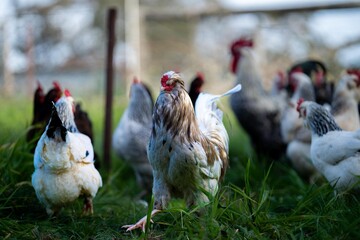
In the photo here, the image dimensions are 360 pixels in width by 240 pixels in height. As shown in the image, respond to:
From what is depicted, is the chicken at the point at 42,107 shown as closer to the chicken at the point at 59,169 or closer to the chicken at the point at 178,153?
the chicken at the point at 59,169

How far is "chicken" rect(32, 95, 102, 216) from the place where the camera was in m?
2.92

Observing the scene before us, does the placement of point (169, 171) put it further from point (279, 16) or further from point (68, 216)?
point (279, 16)

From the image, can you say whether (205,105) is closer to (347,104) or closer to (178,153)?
(178,153)

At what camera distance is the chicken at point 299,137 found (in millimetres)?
4430

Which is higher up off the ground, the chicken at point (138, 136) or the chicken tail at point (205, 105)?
the chicken tail at point (205, 105)

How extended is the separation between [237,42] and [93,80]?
20.5 feet

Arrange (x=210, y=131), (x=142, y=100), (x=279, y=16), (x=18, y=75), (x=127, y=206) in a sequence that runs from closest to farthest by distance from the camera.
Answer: (x=210, y=131), (x=127, y=206), (x=142, y=100), (x=279, y=16), (x=18, y=75)

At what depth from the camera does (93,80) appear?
11422 mm

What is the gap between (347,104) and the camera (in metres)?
4.28

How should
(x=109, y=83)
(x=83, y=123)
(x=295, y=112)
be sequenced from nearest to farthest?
(x=83, y=123)
(x=295, y=112)
(x=109, y=83)

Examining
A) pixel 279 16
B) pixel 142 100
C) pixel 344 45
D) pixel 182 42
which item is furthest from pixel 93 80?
pixel 142 100

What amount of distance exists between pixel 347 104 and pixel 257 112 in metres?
1.30

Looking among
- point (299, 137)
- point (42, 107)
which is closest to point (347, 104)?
point (299, 137)

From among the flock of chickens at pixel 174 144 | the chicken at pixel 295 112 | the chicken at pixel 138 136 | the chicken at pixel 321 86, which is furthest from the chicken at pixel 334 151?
the chicken at pixel 321 86
